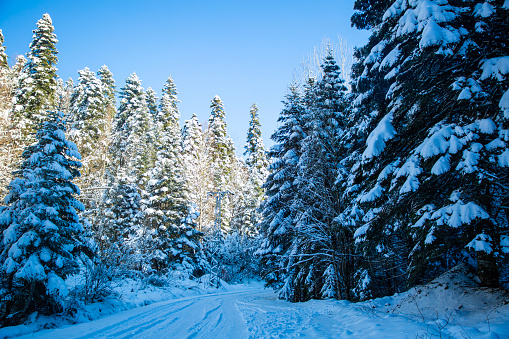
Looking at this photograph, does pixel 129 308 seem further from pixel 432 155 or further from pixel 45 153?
pixel 432 155

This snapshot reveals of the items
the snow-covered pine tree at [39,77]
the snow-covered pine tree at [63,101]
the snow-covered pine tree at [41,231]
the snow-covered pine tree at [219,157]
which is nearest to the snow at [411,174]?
the snow-covered pine tree at [41,231]

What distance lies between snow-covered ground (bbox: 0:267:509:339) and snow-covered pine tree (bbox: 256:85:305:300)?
655cm

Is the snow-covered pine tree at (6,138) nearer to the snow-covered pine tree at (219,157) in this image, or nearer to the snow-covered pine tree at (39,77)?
the snow-covered pine tree at (39,77)

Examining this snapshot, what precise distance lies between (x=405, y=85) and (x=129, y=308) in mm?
12273

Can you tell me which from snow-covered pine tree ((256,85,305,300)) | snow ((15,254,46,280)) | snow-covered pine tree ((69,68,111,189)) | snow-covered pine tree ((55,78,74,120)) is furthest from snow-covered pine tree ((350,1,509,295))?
snow-covered pine tree ((69,68,111,189))

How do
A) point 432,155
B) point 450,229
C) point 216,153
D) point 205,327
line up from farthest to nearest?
point 216,153, point 205,327, point 450,229, point 432,155

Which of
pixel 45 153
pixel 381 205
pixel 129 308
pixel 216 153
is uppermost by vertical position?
pixel 216 153

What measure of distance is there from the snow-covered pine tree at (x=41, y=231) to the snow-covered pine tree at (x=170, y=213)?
12.5 meters

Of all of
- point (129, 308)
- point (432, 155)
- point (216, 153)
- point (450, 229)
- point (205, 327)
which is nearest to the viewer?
point (432, 155)

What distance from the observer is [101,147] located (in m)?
23.5

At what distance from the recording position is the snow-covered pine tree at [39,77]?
2197cm

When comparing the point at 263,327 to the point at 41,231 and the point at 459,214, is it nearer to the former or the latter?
the point at 459,214

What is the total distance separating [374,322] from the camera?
544cm

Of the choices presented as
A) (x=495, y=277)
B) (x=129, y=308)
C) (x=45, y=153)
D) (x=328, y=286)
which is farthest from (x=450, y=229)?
(x=129, y=308)
